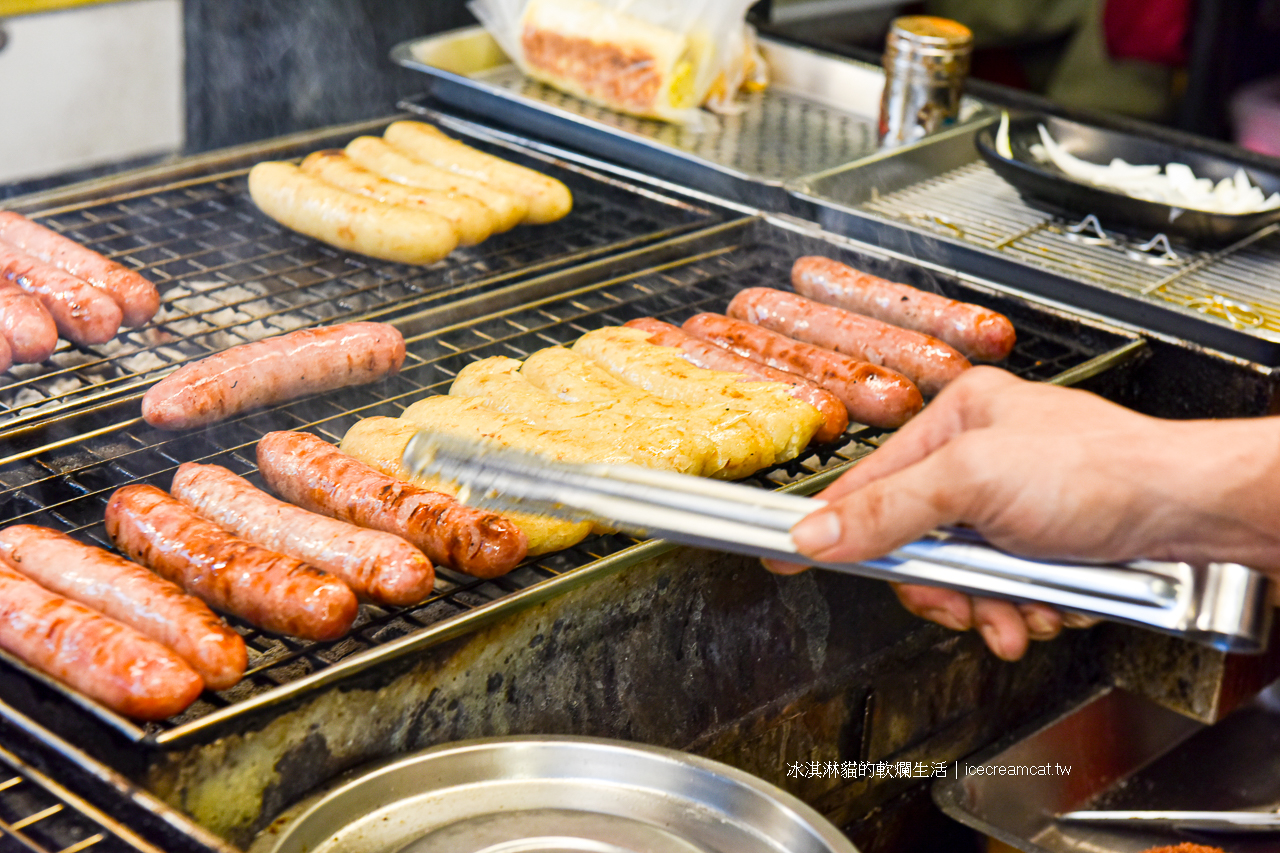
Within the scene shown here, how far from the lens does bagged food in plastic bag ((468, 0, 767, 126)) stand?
518 cm

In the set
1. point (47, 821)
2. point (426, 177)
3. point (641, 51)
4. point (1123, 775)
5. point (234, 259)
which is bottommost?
point (1123, 775)

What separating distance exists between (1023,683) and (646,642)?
144 centimetres

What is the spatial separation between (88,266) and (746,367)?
6.18 ft

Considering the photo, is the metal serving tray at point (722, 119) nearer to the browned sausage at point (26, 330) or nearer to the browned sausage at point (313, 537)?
the browned sausage at point (26, 330)

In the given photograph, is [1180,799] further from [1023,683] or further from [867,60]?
[867,60]

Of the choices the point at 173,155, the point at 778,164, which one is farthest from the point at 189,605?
the point at 173,155

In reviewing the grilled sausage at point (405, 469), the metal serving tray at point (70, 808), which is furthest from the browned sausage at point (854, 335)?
the metal serving tray at point (70, 808)

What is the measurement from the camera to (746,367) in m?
3.60

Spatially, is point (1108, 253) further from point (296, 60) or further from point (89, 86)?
point (89, 86)

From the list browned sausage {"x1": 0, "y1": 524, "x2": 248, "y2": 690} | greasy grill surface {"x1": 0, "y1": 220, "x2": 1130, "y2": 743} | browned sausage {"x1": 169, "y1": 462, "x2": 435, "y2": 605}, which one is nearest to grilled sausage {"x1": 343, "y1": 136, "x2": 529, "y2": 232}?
greasy grill surface {"x1": 0, "y1": 220, "x2": 1130, "y2": 743}

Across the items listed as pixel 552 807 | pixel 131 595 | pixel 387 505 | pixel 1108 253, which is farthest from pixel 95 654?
pixel 1108 253

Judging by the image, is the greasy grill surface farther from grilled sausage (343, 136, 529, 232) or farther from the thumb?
the thumb

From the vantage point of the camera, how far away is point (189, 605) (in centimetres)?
248

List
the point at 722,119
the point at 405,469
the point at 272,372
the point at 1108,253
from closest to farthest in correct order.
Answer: the point at 405,469, the point at 272,372, the point at 1108,253, the point at 722,119
